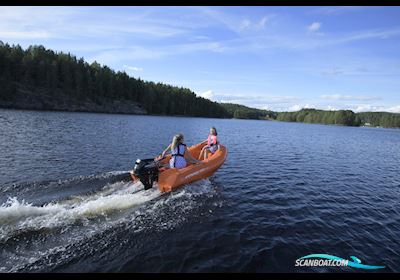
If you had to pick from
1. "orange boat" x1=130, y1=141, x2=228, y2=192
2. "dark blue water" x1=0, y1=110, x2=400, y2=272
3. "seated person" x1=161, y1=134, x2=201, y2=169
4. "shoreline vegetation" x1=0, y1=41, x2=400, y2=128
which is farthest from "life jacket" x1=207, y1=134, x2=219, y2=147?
"shoreline vegetation" x1=0, y1=41, x2=400, y2=128

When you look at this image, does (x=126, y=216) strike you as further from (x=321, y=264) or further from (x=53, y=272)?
(x=321, y=264)

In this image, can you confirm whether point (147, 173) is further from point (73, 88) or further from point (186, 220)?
point (73, 88)

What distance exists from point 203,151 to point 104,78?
256 feet

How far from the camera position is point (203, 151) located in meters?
14.5

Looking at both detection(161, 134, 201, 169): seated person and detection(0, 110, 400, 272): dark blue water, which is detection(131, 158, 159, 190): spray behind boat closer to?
detection(0, 110, 400, 272): dark blue water

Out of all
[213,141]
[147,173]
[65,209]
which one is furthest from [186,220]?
[213,141]

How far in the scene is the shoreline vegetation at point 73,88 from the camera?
61.5 metres

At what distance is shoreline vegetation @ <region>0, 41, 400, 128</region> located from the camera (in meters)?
61.5

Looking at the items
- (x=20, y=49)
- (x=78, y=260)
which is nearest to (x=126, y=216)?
(x=78, y=260)

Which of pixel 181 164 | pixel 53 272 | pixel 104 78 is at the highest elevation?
pixel 104 78

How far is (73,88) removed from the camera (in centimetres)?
7494

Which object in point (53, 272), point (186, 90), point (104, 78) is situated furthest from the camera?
point (186, 90)

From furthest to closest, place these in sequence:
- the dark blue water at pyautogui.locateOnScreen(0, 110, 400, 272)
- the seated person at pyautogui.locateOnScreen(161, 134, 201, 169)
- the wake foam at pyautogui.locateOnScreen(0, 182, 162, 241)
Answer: the seated person at pyautogui.locateOnScreen(161, 134, 201, 169) → the wake foam at pyautogui.locateOnScreen(0, 182, 162, 241) → the dark blue water at pyautogui.locateOnScreen(0, 110, 400, 272)

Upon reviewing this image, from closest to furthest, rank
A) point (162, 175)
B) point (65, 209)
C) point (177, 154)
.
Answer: point (65, 209)
point (162, 175)
point (177, 154)
